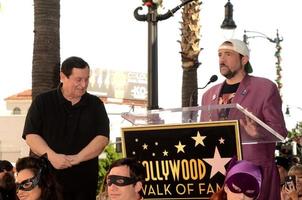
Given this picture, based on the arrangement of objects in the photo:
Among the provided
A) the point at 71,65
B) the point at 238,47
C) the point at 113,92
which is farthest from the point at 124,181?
the point at 113,92

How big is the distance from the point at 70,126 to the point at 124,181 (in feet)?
4.44

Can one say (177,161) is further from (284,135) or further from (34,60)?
(34,60)

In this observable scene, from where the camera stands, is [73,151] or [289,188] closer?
[73,151]

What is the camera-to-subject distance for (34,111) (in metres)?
7.07

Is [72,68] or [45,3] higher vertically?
[45,3]

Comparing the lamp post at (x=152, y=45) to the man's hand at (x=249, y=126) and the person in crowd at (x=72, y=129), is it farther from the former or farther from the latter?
the man's hand at (x=249, y=126)

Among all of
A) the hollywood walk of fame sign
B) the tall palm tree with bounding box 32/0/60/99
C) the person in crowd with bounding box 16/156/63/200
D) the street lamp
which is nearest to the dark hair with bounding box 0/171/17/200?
the person in crowd with bounding box 16/156/63/200

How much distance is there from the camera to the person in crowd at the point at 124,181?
5766mm

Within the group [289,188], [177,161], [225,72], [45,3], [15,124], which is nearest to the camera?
[177,161]

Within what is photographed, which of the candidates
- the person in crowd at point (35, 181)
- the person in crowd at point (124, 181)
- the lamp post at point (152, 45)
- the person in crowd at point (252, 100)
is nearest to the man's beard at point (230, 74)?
the person in crowd at point (252, 100)

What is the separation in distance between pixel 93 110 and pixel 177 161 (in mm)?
1196

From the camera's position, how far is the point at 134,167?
5957mm

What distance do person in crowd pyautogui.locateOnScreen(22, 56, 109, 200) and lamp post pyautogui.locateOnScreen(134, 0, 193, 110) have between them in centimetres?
686

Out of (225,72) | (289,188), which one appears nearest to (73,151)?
(225,72)
